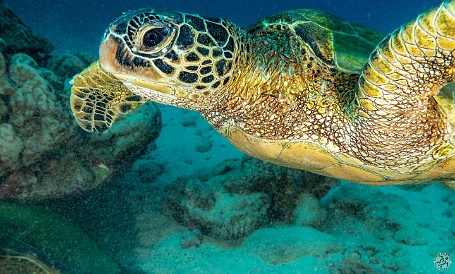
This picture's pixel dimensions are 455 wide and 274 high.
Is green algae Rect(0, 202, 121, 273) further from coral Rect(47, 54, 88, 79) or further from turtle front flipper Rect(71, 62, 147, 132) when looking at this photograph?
coral Rect(47, 54, 88, 79)

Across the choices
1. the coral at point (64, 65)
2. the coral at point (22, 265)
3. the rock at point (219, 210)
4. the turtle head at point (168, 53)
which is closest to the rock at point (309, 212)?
the rock at point (219, 210)

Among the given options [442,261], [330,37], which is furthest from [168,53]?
[442,261]

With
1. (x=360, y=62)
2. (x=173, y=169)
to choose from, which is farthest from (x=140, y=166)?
(x=360, y=62)

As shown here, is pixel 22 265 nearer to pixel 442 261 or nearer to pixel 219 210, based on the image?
pixel 219 210

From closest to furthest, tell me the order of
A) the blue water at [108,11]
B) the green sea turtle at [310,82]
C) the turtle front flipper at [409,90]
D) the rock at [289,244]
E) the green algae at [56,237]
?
1. the turtle front flipper at [409,90]
2. the green sea turtle at [310,82]
3. the green algae at [56,237]
4. the rock at [289,244]
5. the blue water at [108,11]

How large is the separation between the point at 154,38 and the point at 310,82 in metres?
1.24

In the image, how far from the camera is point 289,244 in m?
3.68

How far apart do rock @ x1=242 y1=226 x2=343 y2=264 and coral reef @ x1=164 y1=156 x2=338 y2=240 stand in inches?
6.7

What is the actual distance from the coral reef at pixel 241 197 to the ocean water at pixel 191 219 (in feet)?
0.04

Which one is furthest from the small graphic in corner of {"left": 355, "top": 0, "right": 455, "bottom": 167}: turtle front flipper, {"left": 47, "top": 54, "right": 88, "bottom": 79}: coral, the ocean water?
{"left": 47, "top": 54, "right": 88, "bottom": 79}: coral

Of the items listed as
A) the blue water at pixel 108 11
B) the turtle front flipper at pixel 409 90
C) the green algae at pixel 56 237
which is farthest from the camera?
the blue water at pixel 108 11

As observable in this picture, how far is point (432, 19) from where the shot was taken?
1.63 m

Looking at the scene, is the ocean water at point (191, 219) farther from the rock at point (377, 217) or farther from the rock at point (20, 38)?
the rock at point (20, 38)

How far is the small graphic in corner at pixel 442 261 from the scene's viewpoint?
3.61 meters
